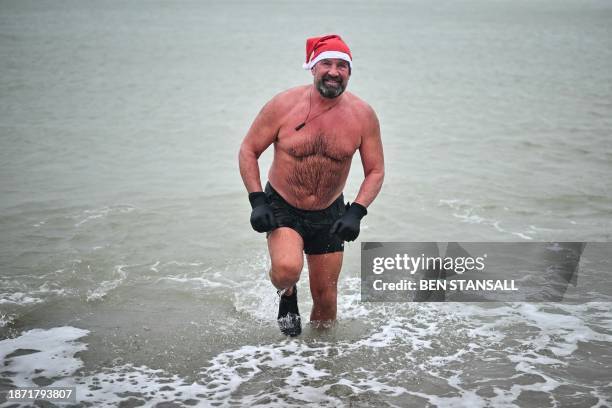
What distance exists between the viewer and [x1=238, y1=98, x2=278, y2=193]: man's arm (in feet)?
15.9

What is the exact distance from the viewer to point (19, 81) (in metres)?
19.4

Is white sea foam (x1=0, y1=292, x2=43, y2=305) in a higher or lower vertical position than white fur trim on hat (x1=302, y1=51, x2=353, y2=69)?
lower

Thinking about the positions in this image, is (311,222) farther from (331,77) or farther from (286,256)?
(331,77)

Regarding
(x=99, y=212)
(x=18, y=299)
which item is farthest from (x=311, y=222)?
(x=99, y=212)

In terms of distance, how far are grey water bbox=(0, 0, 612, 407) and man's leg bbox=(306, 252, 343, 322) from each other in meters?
0.25

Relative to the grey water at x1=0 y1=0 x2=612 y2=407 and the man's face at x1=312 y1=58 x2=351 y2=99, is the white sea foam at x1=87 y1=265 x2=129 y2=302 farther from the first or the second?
the man's face at x1=312 y1=58 x2=351 y2=99

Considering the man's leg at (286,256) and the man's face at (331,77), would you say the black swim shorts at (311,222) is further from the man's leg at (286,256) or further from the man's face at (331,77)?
the man's face at (331,77)

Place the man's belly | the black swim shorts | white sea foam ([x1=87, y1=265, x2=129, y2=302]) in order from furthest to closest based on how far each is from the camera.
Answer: white sea foam ([x1=87, y1=265, x2=129, y2=302]) → the black swim shorts → the man's belly

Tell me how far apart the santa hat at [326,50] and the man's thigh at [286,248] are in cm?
122

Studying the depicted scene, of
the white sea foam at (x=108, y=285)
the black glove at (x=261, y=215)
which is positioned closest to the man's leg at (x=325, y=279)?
the black glove at (x=261, y=215)

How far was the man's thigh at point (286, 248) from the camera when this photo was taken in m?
4.69

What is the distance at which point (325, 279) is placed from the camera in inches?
202

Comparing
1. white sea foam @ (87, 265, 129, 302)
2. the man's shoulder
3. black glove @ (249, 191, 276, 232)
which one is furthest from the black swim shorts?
white sea foam @ (87, 265, 129, 302)

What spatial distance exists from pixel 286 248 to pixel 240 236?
331cm
